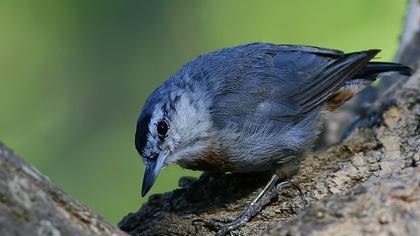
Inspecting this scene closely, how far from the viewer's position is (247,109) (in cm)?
449

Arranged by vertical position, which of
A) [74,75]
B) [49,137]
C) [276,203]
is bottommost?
[276,203]

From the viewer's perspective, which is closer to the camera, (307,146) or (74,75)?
(307,146)

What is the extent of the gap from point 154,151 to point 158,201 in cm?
35

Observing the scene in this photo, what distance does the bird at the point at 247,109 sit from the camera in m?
4.31

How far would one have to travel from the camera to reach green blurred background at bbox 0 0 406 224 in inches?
300

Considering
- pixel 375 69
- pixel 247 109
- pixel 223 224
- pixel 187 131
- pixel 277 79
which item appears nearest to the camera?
pixel 223 224

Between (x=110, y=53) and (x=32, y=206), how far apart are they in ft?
21.2

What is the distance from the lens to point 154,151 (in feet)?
13.9

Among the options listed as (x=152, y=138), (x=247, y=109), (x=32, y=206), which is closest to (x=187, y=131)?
(x=152, y=138)

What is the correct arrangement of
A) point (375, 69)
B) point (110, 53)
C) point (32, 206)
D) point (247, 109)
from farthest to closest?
1. point (110, 53)
2. point (375, 69)
3. point (247, 109)
4. point (32, 206)

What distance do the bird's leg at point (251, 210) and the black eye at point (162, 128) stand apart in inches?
25.6

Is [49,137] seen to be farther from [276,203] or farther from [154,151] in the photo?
[276,203]

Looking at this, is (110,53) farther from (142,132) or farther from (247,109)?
(142,132)

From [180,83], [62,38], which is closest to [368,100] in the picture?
[180,83]
